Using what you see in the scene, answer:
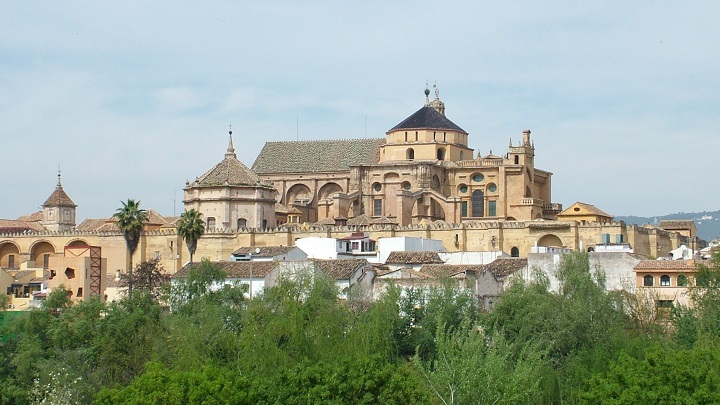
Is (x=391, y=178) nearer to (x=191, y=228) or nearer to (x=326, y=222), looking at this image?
(x=326, y=222)

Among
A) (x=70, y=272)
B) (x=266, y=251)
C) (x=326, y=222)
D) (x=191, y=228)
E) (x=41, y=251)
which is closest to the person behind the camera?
(x=266, y=251)

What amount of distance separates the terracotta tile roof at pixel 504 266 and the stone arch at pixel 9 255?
Result: 31.2m

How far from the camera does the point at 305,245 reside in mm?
70250

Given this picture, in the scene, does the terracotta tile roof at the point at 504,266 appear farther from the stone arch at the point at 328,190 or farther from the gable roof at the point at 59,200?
the gable roof at the point at 59,200

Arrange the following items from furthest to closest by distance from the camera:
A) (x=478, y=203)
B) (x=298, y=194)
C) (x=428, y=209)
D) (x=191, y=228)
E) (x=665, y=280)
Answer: (x=298, y=194)
(x=478, y=203)
(x=428, y=209)
(x=191, y=228)
(x=665, y=280)

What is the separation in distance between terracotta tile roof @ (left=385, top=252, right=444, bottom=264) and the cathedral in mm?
13428

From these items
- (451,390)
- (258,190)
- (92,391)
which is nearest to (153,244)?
(258,190)

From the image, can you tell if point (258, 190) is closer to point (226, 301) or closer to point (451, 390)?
point (226, 301)

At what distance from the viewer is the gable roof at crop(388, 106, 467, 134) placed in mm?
84125

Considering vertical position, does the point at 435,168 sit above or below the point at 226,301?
above

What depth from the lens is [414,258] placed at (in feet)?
212

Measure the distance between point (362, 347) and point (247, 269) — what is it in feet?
59.3

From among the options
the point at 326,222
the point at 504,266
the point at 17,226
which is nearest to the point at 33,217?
the point at 17,226

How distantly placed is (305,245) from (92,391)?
78.2 ft
